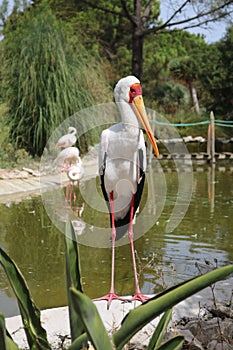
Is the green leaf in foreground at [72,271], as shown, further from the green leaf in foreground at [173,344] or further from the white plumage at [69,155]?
the white plumage at [69,155]

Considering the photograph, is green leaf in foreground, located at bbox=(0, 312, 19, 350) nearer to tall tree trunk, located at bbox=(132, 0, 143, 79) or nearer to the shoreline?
the shoreline

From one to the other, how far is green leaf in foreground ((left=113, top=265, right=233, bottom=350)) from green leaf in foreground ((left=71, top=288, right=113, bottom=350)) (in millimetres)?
99

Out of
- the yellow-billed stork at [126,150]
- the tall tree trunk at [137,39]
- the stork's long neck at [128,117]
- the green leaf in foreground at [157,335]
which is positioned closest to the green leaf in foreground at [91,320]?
the green leaf in foreground at [157,335]

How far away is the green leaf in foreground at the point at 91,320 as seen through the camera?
1171mm

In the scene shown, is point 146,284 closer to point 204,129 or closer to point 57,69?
point 57,69

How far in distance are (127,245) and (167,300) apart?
385 centimetres

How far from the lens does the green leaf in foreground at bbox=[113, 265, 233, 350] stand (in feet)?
4.33

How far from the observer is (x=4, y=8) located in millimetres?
19266

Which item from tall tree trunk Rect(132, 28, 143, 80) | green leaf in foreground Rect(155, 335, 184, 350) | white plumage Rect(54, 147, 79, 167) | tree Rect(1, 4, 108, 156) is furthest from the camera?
tall tree trunk Rect(132, 28, 143, 80)

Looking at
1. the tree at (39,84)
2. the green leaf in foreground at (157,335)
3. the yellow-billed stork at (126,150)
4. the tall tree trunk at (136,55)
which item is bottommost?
the green leaf in foreground at (157,335)

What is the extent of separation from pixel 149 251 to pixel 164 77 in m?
24.2

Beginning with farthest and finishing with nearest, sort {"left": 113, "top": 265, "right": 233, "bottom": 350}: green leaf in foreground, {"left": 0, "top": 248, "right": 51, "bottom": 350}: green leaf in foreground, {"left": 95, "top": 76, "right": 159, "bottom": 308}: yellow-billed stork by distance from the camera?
{"left": 95, "top": 76, "right": 159, "bottom": 308}: yellow-billed stork, {"left": 0, "top": 248, "right": 51, "bottom": 350}: green leaf in foreground, {"left": 113, "top": 265, "right": 233, "bottom": 350}: green leaf in foreground

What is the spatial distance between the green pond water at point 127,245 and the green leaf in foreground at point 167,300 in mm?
753

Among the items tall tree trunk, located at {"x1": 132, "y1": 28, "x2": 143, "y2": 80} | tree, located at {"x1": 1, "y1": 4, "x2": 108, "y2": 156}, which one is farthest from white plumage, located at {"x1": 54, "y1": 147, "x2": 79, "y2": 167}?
tall tree trunk, located at {"x1": 132, "y1": 28, "x2": 143, "y2": 80}
